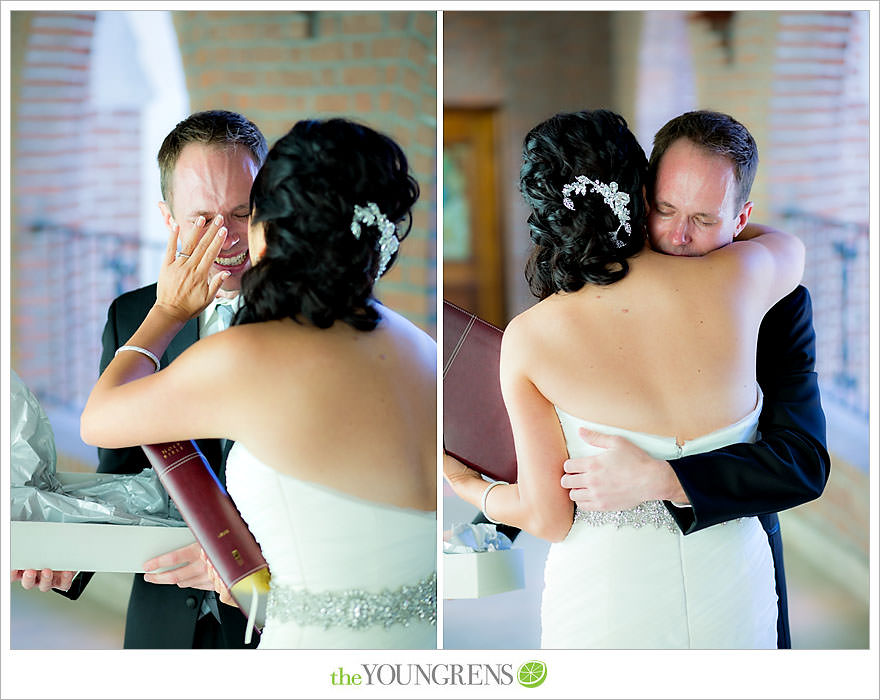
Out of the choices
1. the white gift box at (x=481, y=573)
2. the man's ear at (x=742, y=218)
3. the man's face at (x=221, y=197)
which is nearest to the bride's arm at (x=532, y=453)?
the white gift box at (x=481, y=573)

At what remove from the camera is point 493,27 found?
2.24m

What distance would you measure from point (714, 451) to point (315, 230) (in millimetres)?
956

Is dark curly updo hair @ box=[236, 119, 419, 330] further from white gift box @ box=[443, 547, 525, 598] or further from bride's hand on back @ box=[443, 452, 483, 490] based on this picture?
white gift box @ box=[443, 547, 525, 598]

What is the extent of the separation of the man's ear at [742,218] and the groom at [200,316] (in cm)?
108

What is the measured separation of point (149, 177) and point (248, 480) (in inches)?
38.0

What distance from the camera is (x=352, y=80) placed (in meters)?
2.21

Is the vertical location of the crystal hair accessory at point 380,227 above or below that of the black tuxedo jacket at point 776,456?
above

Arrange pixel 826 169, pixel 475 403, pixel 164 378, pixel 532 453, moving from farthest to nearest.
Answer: pixel 826 169
pixel 475 403
pixel 532 453
pixel 164 378

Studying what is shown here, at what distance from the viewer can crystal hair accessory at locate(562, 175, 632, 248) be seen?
1.92m

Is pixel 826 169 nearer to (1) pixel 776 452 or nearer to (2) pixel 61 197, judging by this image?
(1) pixel 776 452

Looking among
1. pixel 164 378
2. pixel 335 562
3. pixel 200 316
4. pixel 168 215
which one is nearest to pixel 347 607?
pixel 335 562

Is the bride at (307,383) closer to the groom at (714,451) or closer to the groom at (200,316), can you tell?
the groom at (200,316)

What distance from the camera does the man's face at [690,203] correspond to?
1.95 meters

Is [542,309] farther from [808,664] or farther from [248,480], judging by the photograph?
[808,664]
